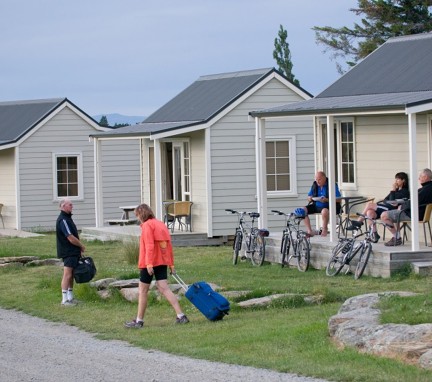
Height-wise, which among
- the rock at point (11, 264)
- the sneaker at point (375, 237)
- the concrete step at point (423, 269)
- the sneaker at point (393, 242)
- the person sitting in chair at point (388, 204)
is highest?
the person sitting in chair at point (388, 204)

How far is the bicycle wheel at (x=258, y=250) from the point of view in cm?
2108

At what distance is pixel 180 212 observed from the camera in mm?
27812

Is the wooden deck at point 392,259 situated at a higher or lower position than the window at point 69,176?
lower

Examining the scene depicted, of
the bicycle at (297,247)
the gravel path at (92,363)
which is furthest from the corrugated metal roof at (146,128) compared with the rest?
the gravel path at (92,363)

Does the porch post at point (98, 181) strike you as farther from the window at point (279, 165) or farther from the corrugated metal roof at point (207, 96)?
the window at point (279, 165)

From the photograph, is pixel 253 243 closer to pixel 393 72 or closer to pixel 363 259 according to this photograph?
pixel 363 259

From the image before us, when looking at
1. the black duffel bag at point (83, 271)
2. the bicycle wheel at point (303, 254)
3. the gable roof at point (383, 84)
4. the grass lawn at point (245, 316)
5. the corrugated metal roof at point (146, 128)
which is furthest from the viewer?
the corrugated metal roof at point (146, 128)

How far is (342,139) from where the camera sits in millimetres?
22391

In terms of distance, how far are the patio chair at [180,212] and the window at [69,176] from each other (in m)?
7.67

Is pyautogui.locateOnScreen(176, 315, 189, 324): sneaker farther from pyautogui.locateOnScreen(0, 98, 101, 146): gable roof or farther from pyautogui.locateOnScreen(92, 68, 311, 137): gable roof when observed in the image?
pyautogui.locateOnScreen(0, 98, 101, 146): gable roof

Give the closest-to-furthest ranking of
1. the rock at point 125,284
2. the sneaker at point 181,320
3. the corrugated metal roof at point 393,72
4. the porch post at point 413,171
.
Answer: the sneaker at point 181,320, the rock at point 125,284, the porch post at point 413,171, the corrugated metal roof at point 393,72

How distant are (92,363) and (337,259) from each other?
7705mm

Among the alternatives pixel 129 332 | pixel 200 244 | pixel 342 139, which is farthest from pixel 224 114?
pixel 129 332

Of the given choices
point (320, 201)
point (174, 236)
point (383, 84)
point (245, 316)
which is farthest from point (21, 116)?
point (245, 316)
